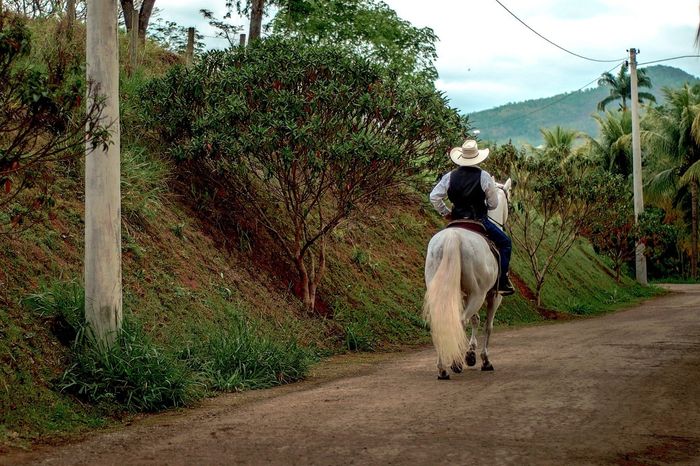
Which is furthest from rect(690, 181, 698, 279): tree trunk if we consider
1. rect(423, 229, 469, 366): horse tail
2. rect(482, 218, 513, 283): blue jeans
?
rect(423, 229, 469, 366): horse tail

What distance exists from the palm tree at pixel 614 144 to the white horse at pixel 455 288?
48568 mm

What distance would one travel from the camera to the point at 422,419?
25.8ft

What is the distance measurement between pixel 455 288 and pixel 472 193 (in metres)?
1.55

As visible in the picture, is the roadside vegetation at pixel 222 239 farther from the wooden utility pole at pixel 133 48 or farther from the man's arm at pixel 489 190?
the man's arm at pixel 489 190

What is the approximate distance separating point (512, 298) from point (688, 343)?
9.80 meters

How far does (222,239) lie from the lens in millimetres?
15797

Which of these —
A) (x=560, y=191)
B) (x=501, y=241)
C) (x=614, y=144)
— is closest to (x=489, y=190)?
(x=501, y=241)

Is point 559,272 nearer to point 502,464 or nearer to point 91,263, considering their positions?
point 91,263

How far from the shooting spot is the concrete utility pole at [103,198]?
31.3 feet

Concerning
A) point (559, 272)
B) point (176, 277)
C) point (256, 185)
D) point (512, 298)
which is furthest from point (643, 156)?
point (176, 277)

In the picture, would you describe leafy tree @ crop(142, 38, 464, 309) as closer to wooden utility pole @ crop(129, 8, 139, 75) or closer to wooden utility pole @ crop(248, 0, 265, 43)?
wooden utility pole @ crop(129, 8, 139, 75)

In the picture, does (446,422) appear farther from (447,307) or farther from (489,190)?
(489,190)


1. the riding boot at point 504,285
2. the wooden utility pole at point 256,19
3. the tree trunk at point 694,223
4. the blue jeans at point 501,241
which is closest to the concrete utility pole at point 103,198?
the blue jeans at point 501,241

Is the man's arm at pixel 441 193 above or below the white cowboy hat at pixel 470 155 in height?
below
